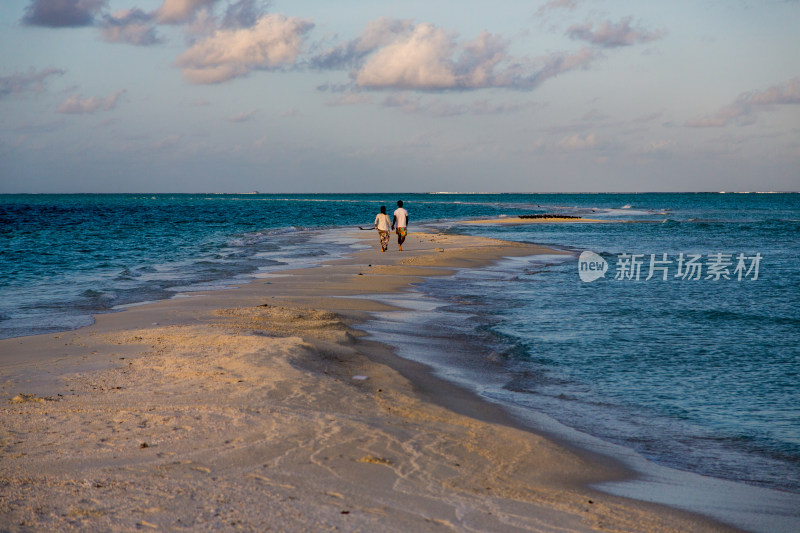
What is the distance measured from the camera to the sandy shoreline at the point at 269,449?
4.51m

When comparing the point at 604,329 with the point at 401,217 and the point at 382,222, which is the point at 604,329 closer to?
the point at 382,222

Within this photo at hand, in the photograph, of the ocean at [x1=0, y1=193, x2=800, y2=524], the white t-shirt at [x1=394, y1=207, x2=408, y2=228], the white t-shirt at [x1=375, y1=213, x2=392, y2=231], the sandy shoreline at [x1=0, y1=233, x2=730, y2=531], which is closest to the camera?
the sandy shoreline at [x1=0, y1=233, x2=730, y2=531]

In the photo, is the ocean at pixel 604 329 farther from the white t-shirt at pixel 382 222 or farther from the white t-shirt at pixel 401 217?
the white t-shirt at pixel 401 217

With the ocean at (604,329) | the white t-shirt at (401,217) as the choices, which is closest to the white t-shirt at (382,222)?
the white t-shirt at (401,217)

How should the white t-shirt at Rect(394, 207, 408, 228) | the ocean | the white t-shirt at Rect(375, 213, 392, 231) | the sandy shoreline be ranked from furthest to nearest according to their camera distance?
the white t-shirt at Rect(394, 207, 408, 228), the white t-shirt at Rect(375, 213, 392, 231), the ocean, the sandy shoreline

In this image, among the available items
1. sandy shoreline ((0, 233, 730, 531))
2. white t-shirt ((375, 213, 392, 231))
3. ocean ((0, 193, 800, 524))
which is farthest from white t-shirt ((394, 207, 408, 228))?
sandy shoreline ((0, 233, 730, 531))

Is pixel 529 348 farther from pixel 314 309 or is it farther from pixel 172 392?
pixel 172 392

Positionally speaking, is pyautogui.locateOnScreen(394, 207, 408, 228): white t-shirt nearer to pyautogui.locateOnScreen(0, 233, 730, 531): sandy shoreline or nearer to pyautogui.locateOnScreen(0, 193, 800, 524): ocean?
pyautogui.locateOnScreen(0, 193, 800, 524): ocean

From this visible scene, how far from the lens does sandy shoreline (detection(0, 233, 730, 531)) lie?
4508mm

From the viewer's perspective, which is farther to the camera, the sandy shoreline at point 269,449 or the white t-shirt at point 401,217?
the white t-shirt at point 401,217

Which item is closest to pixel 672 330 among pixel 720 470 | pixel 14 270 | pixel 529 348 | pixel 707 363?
pixel 707 363

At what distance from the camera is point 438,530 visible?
435 centimetres

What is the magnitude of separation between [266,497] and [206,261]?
2363cm

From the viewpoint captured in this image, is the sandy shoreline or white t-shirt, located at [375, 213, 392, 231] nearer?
the sandy shoreline
